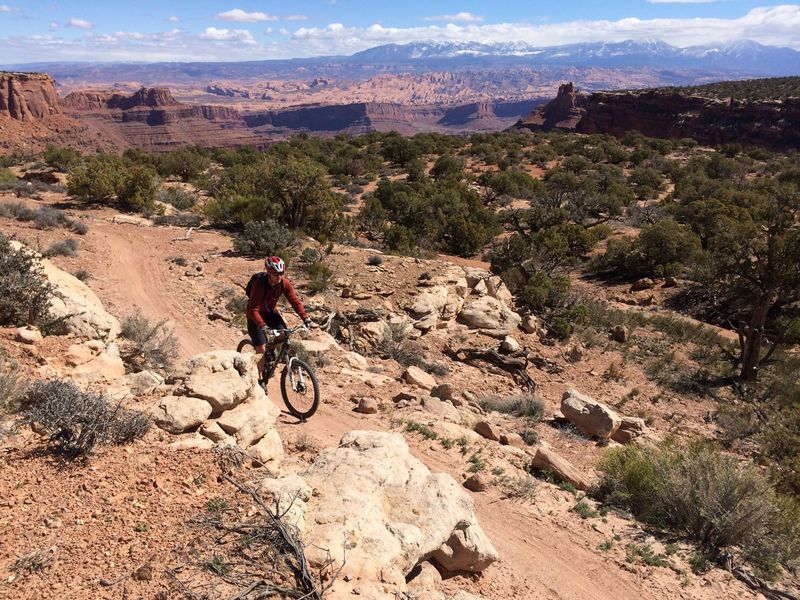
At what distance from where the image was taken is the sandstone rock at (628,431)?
27.5 ft

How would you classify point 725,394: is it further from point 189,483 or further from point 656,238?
point 189,483

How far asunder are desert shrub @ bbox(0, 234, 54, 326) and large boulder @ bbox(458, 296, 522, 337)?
8821mm

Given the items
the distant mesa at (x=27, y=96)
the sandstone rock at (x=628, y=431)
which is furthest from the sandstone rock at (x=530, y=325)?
the distant mesa at (x=27, y=96)

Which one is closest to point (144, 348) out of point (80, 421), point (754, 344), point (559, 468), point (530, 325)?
point (80, 421)

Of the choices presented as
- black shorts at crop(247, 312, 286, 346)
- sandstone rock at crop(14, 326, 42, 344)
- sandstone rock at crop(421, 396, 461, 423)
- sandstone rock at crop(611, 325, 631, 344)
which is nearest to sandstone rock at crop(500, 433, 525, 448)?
sandstone rock at crop(421, 396, 461, 423)

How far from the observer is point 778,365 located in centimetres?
1202

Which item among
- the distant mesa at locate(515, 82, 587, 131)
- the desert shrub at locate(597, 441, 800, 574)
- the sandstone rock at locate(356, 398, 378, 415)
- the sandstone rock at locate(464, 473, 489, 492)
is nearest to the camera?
the desert shrub at locate(597, 441, 800, 574)

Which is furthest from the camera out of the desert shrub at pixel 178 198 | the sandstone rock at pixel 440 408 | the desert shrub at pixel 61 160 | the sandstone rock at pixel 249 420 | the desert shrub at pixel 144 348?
the desert shrub at pixel 61 160

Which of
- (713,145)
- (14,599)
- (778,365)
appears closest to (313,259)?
(14,599)

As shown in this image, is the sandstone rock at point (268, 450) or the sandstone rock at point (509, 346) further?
the sandstone rock at point (509, 346)

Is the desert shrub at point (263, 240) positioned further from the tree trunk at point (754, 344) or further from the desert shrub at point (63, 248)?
the tree trunk at point (754, 344)

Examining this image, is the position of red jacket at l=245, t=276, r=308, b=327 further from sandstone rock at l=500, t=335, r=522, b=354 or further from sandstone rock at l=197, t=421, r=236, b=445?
sandstone rock at l=500, t=335, r=522, b=354

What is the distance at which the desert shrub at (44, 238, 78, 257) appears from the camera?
12324 millimetres

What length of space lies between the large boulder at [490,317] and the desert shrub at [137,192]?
12341 millimetres
